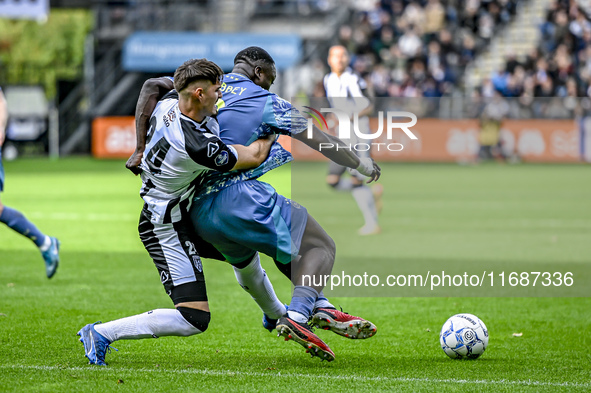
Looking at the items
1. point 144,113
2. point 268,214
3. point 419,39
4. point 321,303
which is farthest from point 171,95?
point 419,39

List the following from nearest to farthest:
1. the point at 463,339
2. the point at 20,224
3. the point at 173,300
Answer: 1. the point at 173,300
2. the point at 463,339
3. the point at 20,224

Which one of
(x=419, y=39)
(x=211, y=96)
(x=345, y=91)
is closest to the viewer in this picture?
(x=211, y=96)

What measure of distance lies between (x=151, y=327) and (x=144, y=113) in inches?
51.9

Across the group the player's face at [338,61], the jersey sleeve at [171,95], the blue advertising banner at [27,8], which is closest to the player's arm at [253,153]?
the jersey sleeve at [171,95]

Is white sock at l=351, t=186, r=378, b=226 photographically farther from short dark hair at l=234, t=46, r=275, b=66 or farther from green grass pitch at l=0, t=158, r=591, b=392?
short dark hair at l=234, t=46, r=275, b=66

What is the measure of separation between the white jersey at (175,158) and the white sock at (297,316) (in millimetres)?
892

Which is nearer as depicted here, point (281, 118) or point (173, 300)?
point (173, 300)

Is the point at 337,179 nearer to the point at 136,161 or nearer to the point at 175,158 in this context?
the point at 136,161

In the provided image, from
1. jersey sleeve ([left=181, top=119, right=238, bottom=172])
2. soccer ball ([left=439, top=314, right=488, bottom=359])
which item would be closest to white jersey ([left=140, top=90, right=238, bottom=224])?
jersey sleeve ([left=181, top=119, right=238, bottom=172])

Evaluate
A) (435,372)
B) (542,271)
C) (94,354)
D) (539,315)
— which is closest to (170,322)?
(94,354)

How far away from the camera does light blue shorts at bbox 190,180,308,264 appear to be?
533cm

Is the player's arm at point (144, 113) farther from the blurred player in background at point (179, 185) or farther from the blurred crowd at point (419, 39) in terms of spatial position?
the blurred crowd at point (419, 39)

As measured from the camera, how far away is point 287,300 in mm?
7926

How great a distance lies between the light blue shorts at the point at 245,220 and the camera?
5.33 metres
